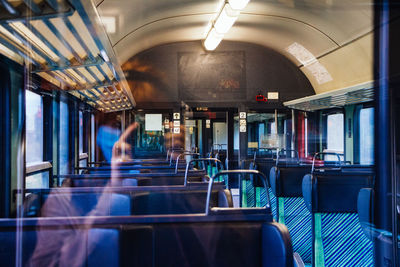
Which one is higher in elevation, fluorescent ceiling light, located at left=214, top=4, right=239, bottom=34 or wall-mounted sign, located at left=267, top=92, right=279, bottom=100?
fluorescent ceiling light, located at left=214, top=4, right=239, bottom=34

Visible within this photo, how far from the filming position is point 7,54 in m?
2.85

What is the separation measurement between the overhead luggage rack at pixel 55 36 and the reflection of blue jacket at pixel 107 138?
163 inches

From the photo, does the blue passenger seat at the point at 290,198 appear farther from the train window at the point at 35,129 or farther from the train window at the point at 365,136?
the train window at the point at 35,129

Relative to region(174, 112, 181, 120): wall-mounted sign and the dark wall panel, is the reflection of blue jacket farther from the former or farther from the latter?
region(174, 112, 181, 120): wall-mounted sign

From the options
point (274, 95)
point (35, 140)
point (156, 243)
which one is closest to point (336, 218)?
point (156, 243)

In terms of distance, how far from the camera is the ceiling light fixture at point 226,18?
4.70m

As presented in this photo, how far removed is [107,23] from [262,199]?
152 inches

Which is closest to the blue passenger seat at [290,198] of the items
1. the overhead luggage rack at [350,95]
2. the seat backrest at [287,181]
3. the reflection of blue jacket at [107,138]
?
the seat backrest at [287,181]

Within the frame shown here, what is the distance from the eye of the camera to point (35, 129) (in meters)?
4.26

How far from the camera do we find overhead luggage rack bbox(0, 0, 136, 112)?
1750 millimetres

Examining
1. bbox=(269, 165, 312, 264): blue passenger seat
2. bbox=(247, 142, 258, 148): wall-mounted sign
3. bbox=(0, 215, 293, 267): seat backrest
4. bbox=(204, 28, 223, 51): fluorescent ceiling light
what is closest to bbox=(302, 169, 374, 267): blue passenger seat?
bbox=(269, 165, 312, 264): blue passenger seat

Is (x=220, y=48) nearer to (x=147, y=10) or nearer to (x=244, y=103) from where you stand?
(x=244, y=103)

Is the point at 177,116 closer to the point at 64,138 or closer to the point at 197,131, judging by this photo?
the point at 197,131

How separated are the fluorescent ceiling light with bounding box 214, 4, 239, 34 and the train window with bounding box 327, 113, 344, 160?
2.94m
